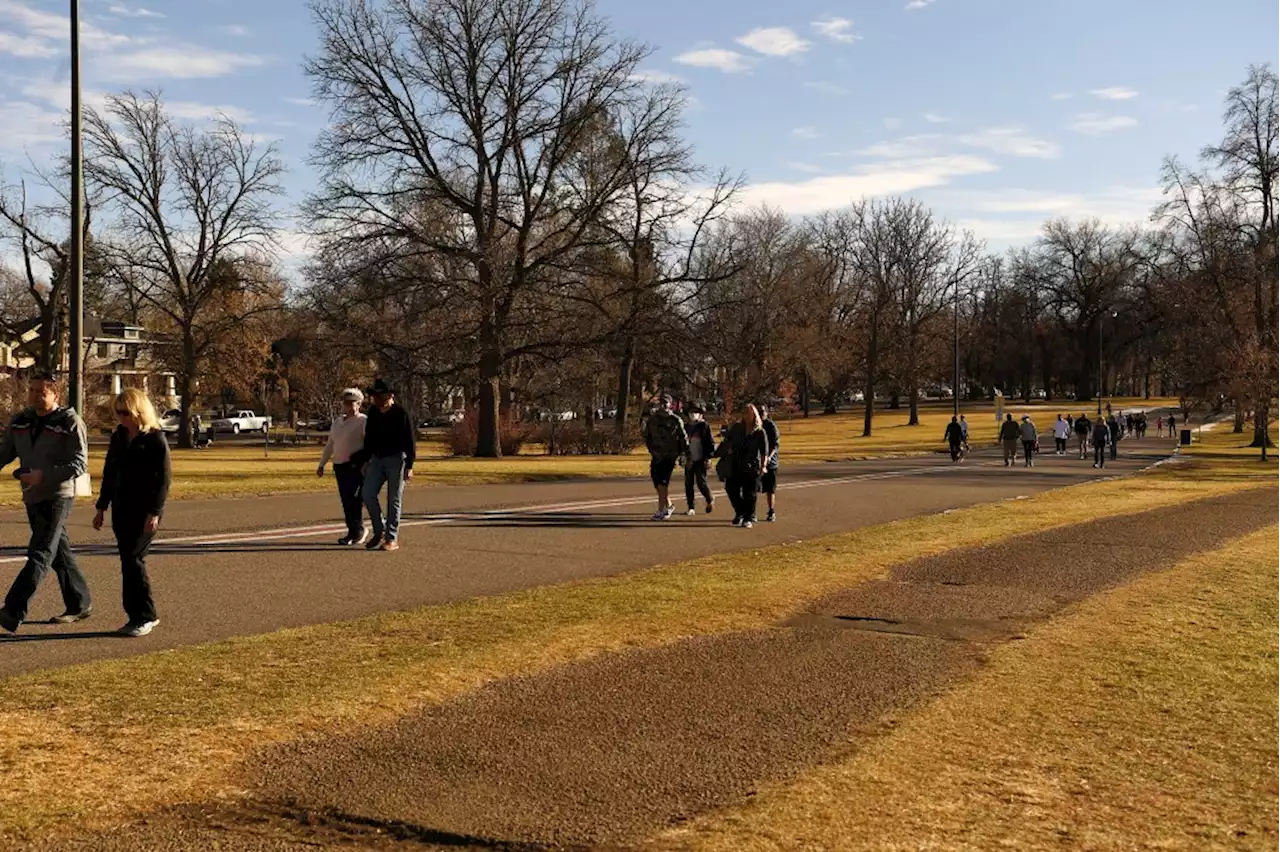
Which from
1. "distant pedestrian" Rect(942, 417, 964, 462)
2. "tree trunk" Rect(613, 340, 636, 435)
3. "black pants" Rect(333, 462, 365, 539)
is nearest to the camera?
"black pants" Rect(333, 462, 365, 539)

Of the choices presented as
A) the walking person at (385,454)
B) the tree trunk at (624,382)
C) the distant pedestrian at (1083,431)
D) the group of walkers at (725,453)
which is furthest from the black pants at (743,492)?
the distant pedestrian at (1083,431)

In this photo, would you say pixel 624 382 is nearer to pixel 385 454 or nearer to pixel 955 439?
pixel 955 439

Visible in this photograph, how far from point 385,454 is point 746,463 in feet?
17.4

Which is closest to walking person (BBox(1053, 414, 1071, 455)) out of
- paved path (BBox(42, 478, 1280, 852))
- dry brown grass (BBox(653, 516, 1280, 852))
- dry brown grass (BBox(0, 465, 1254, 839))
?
dry brown grass (BBox(0, 465, 1254, 839))

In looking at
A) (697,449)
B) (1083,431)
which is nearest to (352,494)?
(697,449)

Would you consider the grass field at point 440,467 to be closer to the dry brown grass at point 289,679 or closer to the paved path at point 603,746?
the dry brown grass at point 289,679

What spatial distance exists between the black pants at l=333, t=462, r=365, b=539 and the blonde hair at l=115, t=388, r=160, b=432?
192 inches

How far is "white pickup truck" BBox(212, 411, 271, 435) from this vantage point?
7794cm

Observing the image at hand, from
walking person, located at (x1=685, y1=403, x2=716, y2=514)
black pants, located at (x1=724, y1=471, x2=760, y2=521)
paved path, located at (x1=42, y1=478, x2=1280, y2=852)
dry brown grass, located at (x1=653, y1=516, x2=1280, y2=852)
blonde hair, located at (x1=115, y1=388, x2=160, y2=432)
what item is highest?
blonde hair, located at (x1=115, y1=388, x2=160, y2=432)

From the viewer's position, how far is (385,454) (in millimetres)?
12742

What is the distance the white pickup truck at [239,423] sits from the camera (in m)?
77.9

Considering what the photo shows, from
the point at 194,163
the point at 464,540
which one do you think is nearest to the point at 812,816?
the point at 464,540

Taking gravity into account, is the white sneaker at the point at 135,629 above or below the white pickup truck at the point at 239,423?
below

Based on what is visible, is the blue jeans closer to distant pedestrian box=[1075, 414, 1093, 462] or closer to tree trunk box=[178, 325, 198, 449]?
distant pedestrian box=[1075, 414, 1093, 462]
